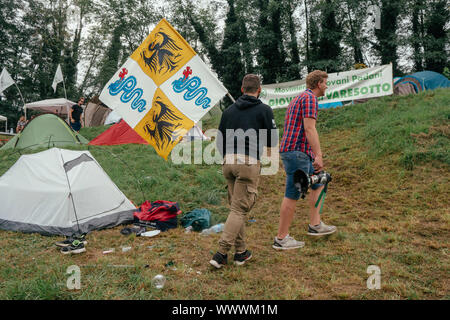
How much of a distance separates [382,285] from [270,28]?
67.7ft

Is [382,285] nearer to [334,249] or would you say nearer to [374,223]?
[334,249]

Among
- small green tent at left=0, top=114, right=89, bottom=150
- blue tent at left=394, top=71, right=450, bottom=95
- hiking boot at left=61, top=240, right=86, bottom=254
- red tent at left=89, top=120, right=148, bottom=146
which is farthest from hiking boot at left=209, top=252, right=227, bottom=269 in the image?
blue tent at left=394, top=71, right=450, bottom=95

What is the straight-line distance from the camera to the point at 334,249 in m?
3.25

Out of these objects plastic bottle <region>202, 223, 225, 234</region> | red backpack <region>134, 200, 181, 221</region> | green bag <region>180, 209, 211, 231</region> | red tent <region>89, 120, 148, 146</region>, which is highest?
red tent <region>89, 120, 148, 146</region>

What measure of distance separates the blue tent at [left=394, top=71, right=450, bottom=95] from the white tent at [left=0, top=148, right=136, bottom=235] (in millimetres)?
12375

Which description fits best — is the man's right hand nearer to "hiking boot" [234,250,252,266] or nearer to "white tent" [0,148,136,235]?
"hiking boot" [234,250,252,266]

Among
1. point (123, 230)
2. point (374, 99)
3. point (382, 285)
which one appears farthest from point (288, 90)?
point (382, 285)

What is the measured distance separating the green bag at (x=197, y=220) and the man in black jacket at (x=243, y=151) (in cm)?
140

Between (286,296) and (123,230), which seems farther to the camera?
(123,230)

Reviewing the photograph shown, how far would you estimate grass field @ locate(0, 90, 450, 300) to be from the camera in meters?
2.44

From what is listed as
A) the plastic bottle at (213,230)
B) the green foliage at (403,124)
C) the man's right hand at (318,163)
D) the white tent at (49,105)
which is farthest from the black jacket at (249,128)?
the white tent at (49,105)

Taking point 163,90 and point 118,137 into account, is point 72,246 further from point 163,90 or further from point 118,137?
point 118,137

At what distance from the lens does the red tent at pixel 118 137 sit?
9875 mm

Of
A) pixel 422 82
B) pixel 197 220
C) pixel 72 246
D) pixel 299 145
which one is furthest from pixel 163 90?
pixel 422 82
